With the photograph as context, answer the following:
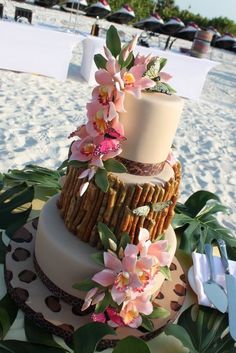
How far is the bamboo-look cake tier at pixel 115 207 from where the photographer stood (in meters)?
0.98

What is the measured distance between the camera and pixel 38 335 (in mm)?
1030

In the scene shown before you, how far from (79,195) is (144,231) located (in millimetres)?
195

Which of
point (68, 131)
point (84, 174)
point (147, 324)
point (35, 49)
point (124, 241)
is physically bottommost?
point (68, 131)

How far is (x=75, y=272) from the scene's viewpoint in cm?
105

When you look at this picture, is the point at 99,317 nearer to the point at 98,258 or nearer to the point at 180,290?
the point at 98,258

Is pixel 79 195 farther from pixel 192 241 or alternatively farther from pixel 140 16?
Answer: pixel 140 16

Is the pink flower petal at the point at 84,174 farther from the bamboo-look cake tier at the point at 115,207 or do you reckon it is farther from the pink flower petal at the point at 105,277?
the pink flower petal at the point at 105,277

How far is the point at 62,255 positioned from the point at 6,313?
0.22 m

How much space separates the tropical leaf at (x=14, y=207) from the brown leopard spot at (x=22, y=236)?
7 cm

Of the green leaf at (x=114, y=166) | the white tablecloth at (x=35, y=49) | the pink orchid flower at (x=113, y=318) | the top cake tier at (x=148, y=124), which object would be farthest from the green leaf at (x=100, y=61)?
the white tablecloth at (x=35, y=49)

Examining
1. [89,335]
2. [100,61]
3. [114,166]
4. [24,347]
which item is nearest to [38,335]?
[24,347]

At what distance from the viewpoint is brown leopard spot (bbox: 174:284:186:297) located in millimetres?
1239

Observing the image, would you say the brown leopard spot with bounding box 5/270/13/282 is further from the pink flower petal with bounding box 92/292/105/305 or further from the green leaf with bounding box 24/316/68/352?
the pink flower petal with bounding box 92/292/105/305

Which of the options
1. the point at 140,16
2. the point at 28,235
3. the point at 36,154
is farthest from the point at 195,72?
the point at 140,16
